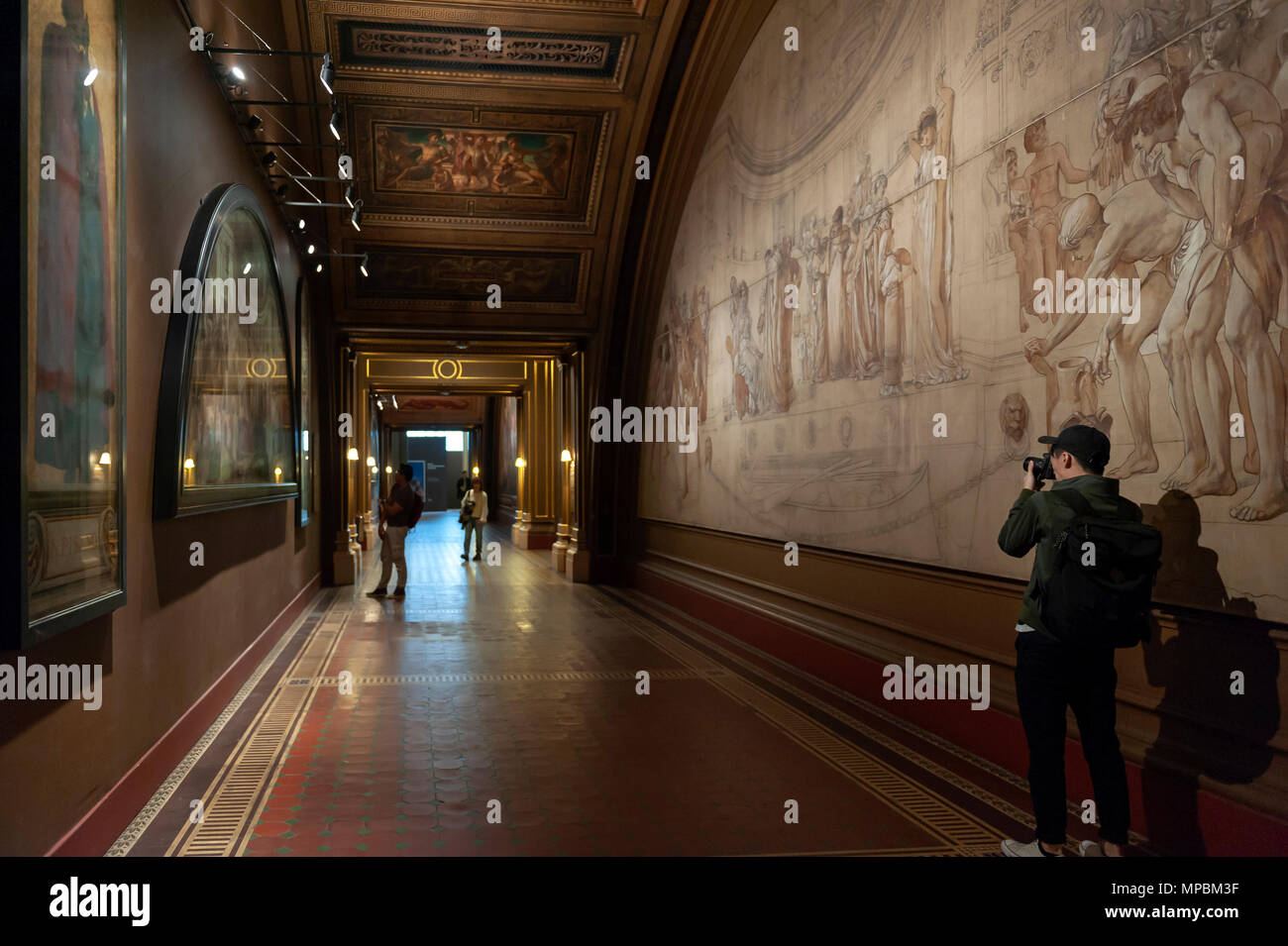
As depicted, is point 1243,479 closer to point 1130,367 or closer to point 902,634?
point 1130,367

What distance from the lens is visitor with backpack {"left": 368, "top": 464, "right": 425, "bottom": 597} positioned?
14797 mm

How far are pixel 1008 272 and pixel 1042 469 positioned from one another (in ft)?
6.43

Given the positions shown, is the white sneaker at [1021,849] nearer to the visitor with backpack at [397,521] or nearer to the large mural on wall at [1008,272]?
the large mural on wall at [1008,272]

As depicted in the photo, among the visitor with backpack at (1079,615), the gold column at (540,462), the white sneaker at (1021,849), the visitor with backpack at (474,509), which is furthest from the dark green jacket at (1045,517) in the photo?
the gold column at (540,462)

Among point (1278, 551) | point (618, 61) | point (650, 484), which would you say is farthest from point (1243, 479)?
point (650, 484)

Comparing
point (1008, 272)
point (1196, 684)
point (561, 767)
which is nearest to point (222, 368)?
point (561, 767)

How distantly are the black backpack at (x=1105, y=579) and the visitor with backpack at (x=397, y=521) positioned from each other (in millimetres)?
11775

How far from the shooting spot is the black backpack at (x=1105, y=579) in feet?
12.7

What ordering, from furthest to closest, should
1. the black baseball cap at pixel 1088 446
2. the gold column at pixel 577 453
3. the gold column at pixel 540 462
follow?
1. the gold column at pixel 540 462
2. the gold column at pixel 577 453
3. the black baseball cap at pixel 1088 446

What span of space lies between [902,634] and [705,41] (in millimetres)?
7829

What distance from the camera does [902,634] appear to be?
7215 mm

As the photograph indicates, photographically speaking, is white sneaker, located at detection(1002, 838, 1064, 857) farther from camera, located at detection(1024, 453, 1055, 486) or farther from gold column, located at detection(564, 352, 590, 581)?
gold column, located at detection(564, 352, 590, 581)

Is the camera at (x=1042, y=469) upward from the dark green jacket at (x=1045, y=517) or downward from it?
upward

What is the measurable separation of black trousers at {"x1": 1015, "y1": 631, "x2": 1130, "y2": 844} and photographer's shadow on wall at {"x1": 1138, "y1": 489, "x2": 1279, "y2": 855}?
0.56 metres
